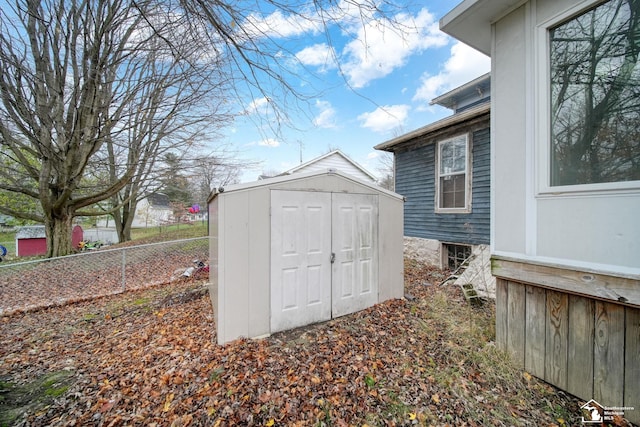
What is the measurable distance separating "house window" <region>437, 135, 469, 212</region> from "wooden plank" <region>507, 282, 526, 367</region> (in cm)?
390

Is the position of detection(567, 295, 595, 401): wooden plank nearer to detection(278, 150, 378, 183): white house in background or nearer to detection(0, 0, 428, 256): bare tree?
detection(0, 0, 428, 256): bare tree

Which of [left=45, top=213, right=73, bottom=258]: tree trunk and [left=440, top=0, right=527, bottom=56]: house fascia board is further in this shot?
[left=45, top=213, right=73, bottom=258]: tree trunk

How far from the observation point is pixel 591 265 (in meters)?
2.18

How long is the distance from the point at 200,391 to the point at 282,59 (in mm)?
3526

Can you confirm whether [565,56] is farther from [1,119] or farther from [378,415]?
[1,119]

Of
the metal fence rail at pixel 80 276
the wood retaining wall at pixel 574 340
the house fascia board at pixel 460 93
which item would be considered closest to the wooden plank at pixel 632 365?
the wood retaining wall at pixel 574 340

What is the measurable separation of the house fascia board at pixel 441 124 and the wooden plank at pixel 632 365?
485 cm

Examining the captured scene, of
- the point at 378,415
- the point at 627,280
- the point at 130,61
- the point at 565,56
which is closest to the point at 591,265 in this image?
the point at 627,280

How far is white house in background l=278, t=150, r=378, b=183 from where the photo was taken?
1337cm

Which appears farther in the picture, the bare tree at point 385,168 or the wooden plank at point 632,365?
the bare tree at point 385,168

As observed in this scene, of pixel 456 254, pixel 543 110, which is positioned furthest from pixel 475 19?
pixel 456 254

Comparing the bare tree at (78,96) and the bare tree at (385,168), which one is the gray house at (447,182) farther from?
the bare tree at (385,168)

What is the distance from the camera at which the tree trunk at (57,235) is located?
7.76m

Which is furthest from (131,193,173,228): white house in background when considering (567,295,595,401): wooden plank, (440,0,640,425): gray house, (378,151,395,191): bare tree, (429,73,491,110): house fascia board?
(567,295,595,401): wooden plank
